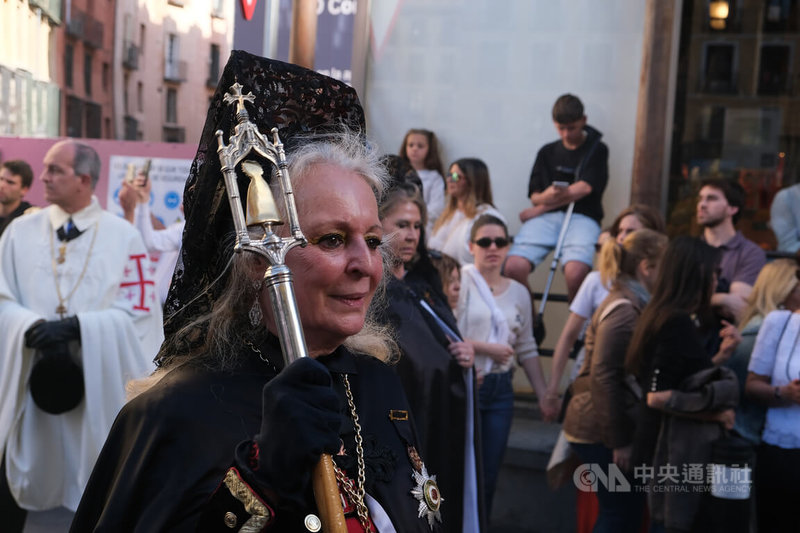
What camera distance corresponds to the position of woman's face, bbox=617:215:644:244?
5.67 m

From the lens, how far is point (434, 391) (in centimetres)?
389

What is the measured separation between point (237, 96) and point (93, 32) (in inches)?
187

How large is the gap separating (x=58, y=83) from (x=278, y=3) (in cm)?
151

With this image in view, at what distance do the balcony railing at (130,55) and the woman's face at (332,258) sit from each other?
15.2ft

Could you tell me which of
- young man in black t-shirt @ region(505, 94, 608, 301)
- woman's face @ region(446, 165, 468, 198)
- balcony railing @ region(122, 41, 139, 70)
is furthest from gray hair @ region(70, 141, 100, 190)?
young man in black t-shirt @ region(505, 94, 608, 301)

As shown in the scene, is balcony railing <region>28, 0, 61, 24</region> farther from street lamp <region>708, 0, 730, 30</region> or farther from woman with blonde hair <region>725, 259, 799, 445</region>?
street lamp <region>708, 0, 730, 30</region>

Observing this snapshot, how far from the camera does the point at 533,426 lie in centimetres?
671

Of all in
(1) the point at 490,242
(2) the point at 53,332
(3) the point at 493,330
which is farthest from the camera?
(1) the point at 490,242

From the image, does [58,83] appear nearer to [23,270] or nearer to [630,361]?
[23,270]

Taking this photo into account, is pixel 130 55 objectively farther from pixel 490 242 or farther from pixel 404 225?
pixel 404 225

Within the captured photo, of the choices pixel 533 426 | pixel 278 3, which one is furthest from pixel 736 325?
pixel 278 3

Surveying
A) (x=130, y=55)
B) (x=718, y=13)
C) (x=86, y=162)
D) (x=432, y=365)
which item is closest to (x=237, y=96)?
(x=432, y=365)

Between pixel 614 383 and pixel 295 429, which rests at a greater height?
pixel 295 429

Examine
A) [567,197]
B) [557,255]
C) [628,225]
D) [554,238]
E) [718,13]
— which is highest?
[718,13]
